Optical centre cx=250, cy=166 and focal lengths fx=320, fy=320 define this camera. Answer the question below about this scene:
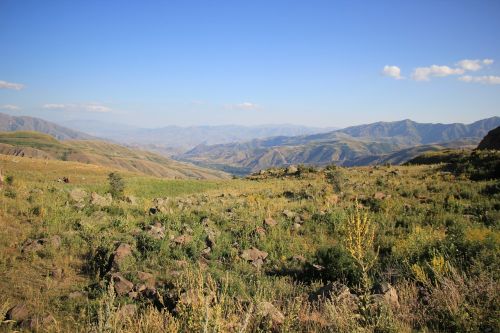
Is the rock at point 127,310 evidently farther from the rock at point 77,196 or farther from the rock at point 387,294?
the rock at point 77,196

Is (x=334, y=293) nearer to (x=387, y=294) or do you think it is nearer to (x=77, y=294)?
(x=387, y=294)

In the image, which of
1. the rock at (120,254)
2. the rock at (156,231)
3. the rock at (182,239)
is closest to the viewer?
the rock at (120,254)

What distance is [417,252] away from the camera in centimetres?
747

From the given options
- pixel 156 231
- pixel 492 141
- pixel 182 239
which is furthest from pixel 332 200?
pixel 492 141

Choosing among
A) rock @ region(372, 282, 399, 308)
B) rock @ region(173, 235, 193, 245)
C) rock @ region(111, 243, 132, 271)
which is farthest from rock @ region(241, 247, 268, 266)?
rock @ region(372, 282, 399, 308)

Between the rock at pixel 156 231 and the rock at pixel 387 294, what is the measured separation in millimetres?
6306

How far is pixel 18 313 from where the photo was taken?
18.5ft

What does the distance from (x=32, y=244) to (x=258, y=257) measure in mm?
→ 6052

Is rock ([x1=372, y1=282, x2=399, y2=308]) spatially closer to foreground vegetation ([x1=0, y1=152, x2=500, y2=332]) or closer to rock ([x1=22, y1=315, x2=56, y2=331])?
foreground vegetation ([x1=0, y1=152, x2=500, y2=332])

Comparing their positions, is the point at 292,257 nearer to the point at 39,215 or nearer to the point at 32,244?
the point at 32,244

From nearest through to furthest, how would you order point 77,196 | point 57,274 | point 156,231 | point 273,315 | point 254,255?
point 273,315 < point 57,274 < point 254,255 < point 156,231 < point 77,196

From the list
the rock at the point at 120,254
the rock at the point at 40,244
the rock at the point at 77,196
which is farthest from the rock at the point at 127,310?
the rock at the point at 77,196

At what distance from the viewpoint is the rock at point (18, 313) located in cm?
557

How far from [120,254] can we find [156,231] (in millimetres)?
1948
